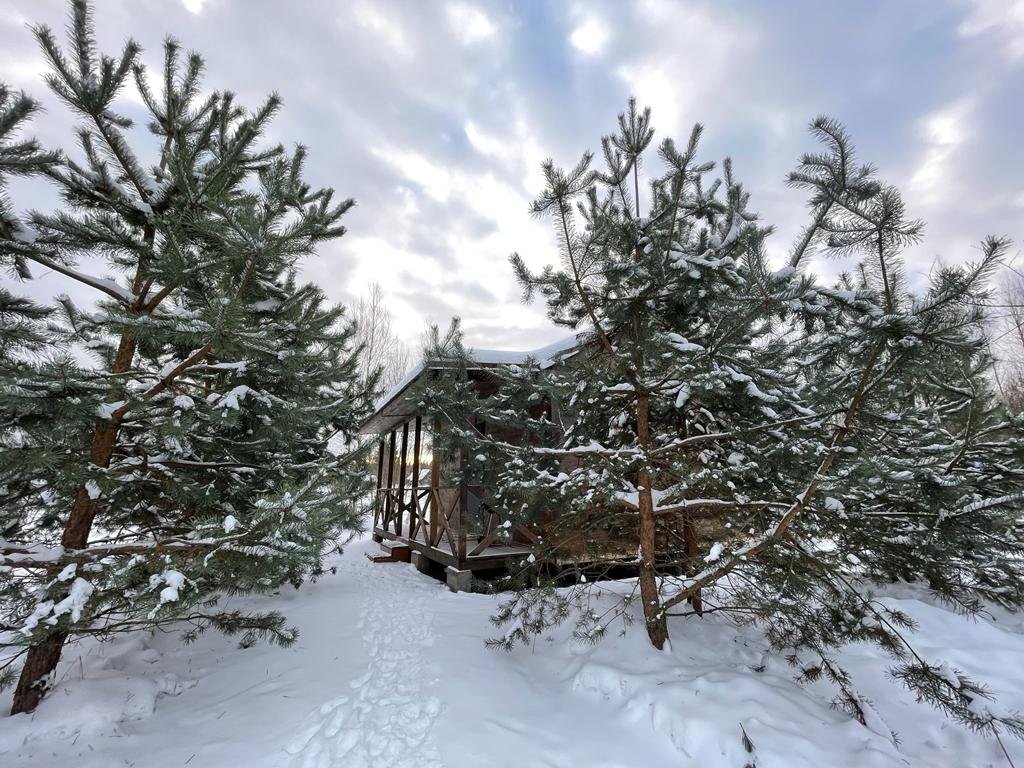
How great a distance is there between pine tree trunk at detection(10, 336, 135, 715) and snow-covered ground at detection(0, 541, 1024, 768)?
0.59ft

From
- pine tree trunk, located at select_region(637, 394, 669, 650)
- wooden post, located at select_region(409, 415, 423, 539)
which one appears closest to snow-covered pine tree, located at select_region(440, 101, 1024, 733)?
pine tree trunk, located at select_region(637, 394, 669, 650)

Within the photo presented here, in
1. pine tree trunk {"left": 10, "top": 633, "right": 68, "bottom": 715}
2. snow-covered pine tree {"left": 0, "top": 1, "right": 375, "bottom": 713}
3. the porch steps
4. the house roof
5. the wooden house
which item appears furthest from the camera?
the porch steps

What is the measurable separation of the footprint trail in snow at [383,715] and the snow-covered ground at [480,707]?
1 centimetres

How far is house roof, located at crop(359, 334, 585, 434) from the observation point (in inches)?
185

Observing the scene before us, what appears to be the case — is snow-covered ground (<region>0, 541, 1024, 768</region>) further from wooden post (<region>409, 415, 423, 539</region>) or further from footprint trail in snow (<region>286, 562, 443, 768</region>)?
wooden post (<region>409, 415, 423, 539</region>)

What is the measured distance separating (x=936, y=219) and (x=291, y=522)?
3.64 meters

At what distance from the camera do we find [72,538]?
3154 millimetres

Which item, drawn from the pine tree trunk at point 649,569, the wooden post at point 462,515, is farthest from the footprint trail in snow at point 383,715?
the pine tree trunk at point 649,569

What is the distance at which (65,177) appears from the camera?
3.16m

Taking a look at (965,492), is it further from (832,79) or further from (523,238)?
(523,238)

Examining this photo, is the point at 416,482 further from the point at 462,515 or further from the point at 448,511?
the point at 462,515

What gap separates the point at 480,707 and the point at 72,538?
3.30 metres

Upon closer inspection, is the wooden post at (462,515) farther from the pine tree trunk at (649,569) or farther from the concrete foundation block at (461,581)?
the pine tree trunk at (649,569)

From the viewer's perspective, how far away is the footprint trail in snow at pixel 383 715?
2.63 meters
